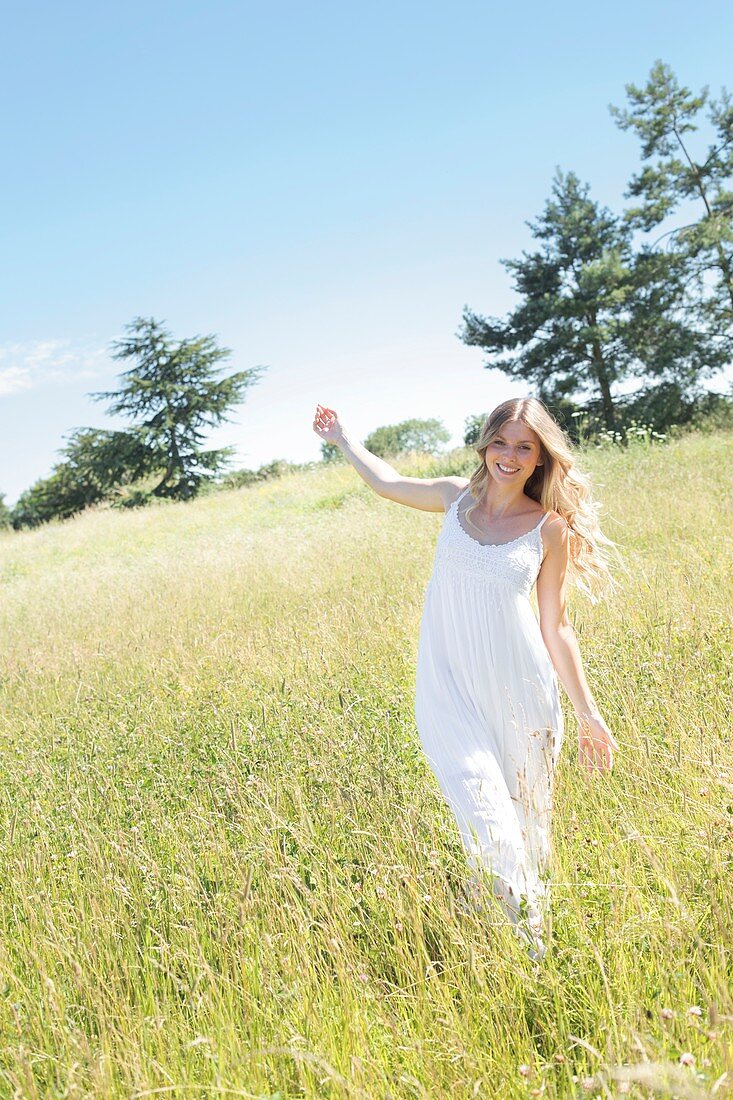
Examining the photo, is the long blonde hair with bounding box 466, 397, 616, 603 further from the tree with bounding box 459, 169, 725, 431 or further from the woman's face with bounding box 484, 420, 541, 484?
the tree with bounding box 459, 169, 725, 431

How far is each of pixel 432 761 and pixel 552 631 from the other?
77cm

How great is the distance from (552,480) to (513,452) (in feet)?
0.78

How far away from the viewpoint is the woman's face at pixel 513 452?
10.9 feet

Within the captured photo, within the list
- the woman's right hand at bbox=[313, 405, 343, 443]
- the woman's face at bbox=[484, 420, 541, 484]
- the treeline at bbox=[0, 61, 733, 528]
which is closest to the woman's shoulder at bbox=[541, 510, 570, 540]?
the woman's face at bbox=[484, 420, 541, 484]

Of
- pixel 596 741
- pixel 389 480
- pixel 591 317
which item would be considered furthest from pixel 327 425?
pixel 591 317

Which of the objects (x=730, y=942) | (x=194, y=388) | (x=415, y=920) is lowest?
(x=730, y=942)

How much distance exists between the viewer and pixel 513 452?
331cm

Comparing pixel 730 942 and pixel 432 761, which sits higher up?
pixel 432 761

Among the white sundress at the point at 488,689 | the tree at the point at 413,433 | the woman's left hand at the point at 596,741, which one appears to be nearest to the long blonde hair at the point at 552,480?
the white sundress at the point at 488,689

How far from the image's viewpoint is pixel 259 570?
9.48 m

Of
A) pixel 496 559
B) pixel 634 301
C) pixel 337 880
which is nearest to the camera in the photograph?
pixel 337 880

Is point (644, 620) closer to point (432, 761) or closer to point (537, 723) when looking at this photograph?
point (537, 723)

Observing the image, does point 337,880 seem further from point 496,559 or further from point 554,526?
point 554,526

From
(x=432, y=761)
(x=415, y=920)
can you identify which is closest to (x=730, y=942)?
(x=415, y=920)
